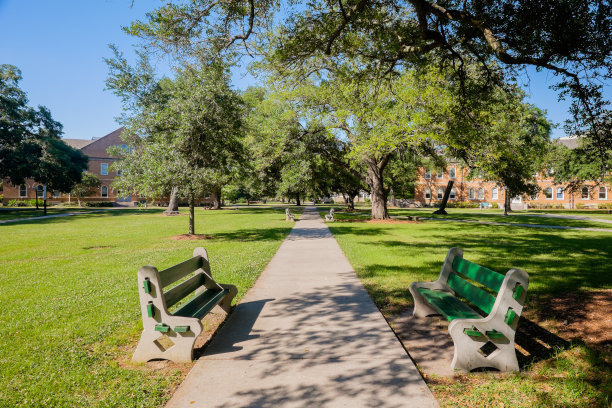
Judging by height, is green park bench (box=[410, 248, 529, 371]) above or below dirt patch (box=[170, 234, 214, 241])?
above

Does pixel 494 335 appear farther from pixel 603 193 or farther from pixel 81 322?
pixel 603 193

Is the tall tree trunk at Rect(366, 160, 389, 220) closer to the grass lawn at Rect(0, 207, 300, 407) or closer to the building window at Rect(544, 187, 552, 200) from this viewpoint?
the grass lawn at Rect(0, 207, 300, 407)

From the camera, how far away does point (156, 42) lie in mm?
7688

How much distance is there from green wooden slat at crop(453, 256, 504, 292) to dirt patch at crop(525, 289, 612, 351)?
151cm

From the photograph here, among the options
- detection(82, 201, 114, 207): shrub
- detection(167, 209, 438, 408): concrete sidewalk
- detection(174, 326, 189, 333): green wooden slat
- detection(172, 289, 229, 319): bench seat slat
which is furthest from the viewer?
detection(82, 201, 114, 207): shrub

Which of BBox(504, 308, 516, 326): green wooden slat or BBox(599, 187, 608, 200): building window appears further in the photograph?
BBox(599, 187, 608, 200): building window

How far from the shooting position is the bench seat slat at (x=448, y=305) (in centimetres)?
382

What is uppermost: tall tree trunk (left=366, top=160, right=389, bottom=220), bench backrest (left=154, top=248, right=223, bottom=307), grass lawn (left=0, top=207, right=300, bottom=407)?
tall tree trunk (left=366, top=160, right=389, bottom=220)

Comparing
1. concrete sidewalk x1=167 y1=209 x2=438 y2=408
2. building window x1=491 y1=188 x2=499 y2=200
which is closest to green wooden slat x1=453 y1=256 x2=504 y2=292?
concrete sidewalk x1=167 y1=209 x2=438 y2=408

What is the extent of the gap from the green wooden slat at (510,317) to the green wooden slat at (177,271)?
3.58 m

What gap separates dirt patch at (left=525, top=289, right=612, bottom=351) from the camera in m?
4.34

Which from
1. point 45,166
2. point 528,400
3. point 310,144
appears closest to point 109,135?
point 45,166

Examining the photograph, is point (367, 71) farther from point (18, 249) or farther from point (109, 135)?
point (109, 135)

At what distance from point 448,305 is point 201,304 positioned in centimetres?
321
